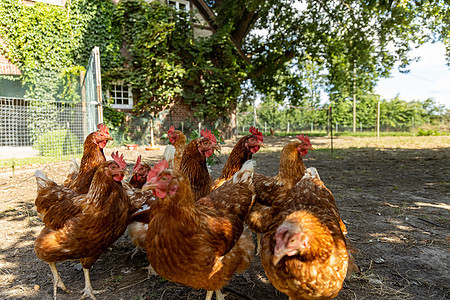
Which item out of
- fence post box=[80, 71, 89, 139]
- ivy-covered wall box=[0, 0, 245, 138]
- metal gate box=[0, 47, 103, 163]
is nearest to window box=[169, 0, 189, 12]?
ivy-covered wall box=[0, 0, 245, 138]

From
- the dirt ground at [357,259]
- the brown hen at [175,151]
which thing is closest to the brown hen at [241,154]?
the brown hen at [175,151]

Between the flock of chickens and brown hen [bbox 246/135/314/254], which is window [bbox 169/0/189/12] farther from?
brown hen [bbox 246/135/314/254]

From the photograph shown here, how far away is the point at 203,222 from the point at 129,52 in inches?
511

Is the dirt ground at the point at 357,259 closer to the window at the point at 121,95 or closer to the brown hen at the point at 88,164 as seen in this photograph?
the brown hen at the point at 88,164

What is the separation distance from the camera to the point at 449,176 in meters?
6.02

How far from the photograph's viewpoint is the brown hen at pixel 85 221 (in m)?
2.16

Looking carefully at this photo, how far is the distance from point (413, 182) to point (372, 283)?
4426 millimetres

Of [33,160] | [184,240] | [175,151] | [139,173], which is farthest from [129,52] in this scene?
[184,240]

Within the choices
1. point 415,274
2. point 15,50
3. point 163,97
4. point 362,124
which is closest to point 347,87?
point 163,97

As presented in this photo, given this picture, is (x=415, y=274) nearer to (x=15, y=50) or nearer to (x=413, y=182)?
(x=413, y=182)

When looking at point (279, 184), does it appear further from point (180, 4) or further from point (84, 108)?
point (180, 4)

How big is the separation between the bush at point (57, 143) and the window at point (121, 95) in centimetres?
496

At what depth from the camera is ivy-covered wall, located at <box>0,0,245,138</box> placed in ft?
33.0

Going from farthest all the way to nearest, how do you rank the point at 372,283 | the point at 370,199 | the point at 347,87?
the point at 347,87
the point at 370,199
the point at 372,283
